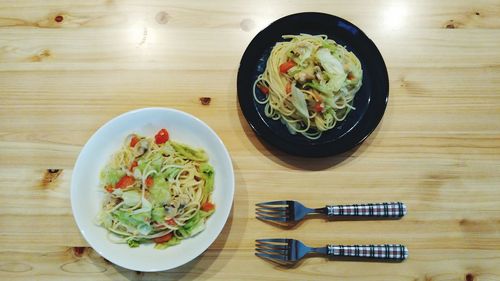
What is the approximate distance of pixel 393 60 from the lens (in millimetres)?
2230

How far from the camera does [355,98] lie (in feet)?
6.81

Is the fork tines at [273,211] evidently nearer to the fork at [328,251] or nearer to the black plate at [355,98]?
the fork at [328,251]

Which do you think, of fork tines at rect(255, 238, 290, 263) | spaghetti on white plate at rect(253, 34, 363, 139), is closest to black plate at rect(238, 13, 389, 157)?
spaghetti on white plate at rect(253, 34, 363, 139)

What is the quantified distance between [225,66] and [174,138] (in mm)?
482

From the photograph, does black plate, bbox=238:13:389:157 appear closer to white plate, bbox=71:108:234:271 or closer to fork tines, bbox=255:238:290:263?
white plate, bbox=71:108:234:271

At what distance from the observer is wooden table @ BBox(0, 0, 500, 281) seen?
1917mm

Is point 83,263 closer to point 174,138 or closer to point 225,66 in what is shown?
point 174,138

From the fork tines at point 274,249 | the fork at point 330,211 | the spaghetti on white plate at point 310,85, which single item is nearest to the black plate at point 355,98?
the spaghetti on white plate at point 310,85

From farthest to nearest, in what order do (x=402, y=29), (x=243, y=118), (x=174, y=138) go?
(x=402, y=29) → (x=243, y=118) → (x=174, y=138)

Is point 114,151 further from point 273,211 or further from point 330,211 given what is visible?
point 330,211

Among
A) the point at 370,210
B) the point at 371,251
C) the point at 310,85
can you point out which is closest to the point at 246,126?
the point at 310,85

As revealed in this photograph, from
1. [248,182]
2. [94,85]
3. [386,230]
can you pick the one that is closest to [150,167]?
[248,182]

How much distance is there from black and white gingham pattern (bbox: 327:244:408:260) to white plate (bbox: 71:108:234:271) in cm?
49

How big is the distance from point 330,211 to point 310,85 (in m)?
0.57
